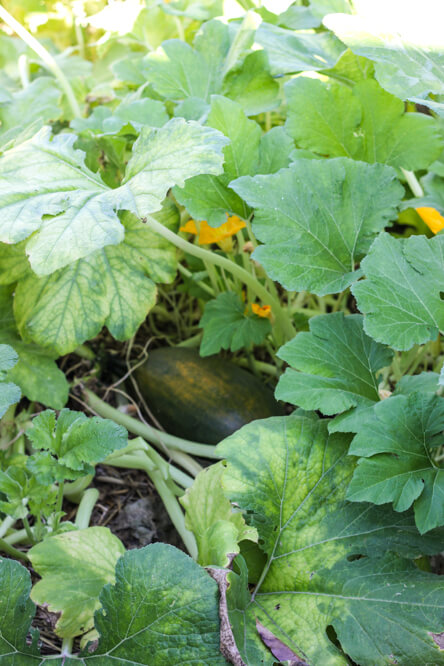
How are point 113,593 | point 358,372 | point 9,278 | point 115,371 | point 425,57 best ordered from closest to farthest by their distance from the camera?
point 113,593 < point 358,372 < point 425,57 < point 9,278 < point 115,371

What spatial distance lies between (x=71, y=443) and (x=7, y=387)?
0.46ft

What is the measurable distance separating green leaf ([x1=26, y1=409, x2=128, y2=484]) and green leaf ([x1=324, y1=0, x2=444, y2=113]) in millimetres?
820

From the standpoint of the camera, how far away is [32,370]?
135cm

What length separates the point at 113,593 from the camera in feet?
2.87

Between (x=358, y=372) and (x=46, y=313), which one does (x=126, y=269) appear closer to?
(x=46, y=313)

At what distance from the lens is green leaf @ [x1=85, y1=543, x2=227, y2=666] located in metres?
0.86

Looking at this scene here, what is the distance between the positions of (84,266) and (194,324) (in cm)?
59

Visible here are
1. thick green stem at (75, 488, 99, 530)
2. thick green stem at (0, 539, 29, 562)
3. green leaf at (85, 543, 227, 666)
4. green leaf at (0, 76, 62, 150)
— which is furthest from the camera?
green leaf at (0, 76, 62, 150)

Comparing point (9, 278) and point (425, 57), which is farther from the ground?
point (425, 57)

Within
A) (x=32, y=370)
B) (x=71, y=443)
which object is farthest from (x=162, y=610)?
(x=32, y=370)

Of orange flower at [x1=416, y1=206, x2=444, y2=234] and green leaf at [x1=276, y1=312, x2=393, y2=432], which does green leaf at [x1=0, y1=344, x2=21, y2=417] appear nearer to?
green leaf at [x1=276, y1=312, x2=393, y2=432]

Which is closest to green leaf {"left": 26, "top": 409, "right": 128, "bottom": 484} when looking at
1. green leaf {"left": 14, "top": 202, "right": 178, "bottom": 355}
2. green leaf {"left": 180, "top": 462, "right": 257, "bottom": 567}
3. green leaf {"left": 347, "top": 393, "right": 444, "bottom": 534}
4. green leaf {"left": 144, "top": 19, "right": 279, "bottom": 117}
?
green leaf {"left": 180, "top": 462, "right": 257, "bottom": 567}

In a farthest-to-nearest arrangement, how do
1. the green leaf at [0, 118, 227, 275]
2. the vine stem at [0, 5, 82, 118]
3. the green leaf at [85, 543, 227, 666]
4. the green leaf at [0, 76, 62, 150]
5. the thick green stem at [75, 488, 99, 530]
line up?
the green leaf at [0, 76, 62, 150], the vine stem at [0, 5, 82, 118], the thick green stem at [75, 488, 99, 530], the green leaf at [0, 118, 227, 275], the green leaf at [85, 543, 227, 666]

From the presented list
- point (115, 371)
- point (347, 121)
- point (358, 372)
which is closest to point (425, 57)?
point (347, 121)
